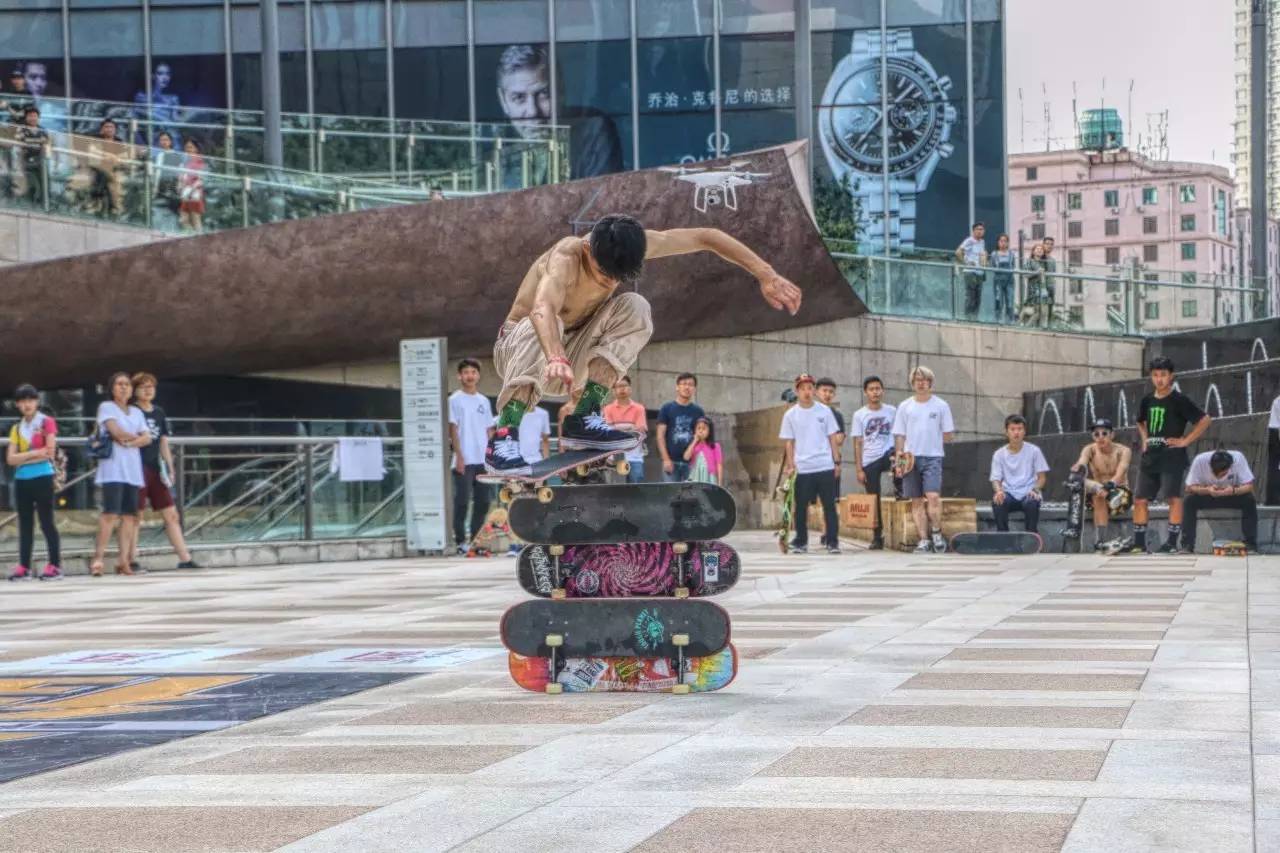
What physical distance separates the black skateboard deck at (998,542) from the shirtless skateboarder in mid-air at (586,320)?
9.93 meters

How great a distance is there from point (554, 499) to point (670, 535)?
18.8 inches

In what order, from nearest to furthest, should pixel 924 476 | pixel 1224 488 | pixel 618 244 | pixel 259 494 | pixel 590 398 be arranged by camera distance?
pixel 618 244 → pixel 590 398 → pixel 1224 488 → pixel 924 476 → pixel 259 494

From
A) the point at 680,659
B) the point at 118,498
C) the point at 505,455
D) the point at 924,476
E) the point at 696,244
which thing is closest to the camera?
the point at 680,659

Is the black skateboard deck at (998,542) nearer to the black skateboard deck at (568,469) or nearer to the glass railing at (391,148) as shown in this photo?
the glass railing at (391,148)

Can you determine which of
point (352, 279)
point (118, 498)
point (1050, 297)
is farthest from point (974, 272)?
point (118, 498)

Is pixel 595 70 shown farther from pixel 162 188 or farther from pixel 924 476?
pixel 924 476

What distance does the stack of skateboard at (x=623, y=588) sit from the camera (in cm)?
683

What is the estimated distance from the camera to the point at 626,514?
7.04 metres

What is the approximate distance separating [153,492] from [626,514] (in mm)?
10928

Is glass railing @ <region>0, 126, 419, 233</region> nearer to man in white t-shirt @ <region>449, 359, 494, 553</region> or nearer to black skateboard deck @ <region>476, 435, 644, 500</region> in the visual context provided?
man in white t-shirt @ <region>449, 359, 494, 553</region>

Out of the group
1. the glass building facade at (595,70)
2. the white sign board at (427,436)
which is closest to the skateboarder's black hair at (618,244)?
the white sign board at (427,436)

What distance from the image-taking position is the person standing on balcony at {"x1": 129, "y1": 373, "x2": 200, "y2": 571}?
54.4 ft

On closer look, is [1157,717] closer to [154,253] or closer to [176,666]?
[176,666]

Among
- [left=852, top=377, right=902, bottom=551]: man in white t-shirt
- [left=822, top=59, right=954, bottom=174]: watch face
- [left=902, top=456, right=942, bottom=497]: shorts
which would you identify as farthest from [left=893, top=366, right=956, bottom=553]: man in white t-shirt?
[left=822, top=59, right=954, bottom=174]: watch face
